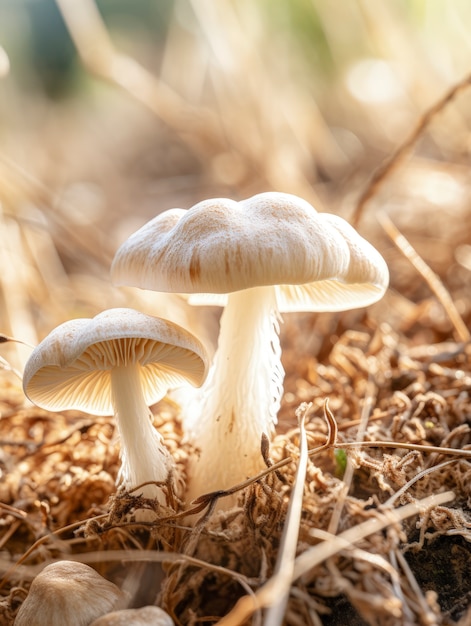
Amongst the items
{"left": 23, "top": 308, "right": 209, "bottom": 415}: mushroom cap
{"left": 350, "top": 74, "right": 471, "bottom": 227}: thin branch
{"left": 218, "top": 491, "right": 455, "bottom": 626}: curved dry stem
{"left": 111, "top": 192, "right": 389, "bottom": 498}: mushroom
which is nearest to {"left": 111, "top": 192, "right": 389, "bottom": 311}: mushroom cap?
{"left": 111, "top": 192, "right": 389, "bottom": 498}: mushroom

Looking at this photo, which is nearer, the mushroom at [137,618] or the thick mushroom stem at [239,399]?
the mushroom at [137,618]

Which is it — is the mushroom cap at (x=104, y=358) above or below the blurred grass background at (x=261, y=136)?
below

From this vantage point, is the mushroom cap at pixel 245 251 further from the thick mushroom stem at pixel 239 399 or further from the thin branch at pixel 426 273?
the thin branch at pixel 426 273

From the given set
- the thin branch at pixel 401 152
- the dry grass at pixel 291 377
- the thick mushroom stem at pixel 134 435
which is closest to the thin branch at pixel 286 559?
the dry grass at pixel 291 377

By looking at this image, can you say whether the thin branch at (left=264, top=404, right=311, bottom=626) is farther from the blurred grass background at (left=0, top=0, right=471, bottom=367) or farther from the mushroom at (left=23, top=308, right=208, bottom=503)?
the blurred grass background at (left=0, top=0, right=471, bottom=367)

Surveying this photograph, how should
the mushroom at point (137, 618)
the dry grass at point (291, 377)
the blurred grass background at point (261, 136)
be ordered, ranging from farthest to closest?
the blurred grass background at point (261, 136), the dry grass at point (291, 377), the mushroom at point (137, 618)

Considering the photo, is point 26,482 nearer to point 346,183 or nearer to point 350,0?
point 346,183

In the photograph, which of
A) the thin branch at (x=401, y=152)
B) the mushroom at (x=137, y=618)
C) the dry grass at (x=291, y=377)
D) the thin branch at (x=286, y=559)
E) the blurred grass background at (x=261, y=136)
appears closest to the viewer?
the thin branch at (x=286, y=559)

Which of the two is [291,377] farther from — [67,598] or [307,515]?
[67,598]
